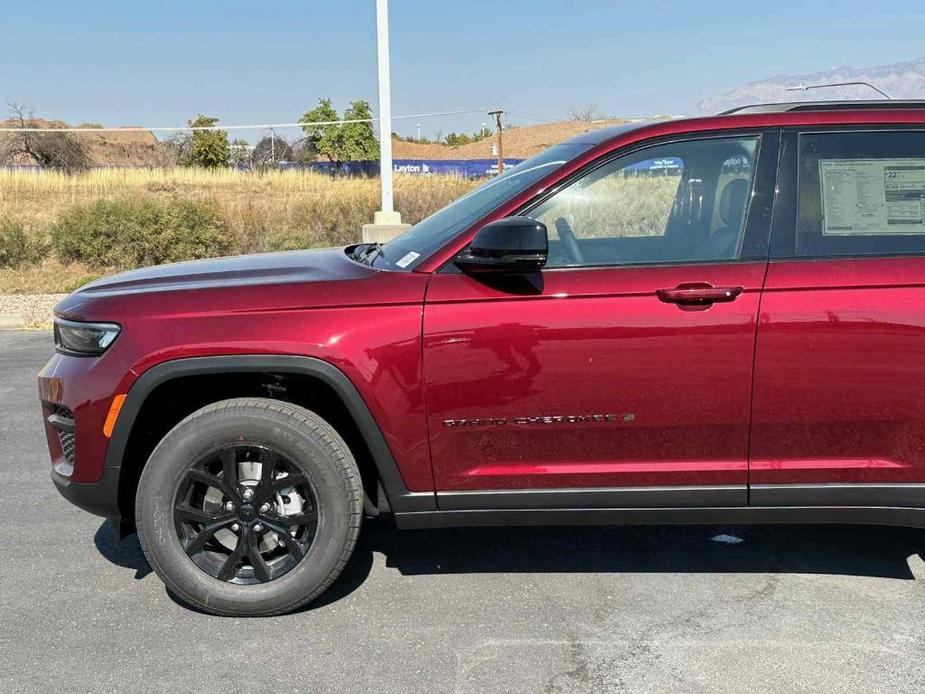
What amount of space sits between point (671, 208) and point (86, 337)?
2.38 m

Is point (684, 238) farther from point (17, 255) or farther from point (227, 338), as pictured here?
point (17, 255)

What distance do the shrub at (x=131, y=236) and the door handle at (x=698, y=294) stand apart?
44.7ft

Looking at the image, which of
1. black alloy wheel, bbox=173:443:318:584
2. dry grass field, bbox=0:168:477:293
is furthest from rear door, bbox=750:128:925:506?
dry grass field, bbox=0:168:477:293

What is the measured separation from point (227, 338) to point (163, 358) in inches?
10.0

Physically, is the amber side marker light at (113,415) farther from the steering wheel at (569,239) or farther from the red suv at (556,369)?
the steering wheel at (569,239)

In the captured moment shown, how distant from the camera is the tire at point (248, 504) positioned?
3168 mm

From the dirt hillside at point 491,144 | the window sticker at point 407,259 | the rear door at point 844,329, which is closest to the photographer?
the rear door at point 844,329

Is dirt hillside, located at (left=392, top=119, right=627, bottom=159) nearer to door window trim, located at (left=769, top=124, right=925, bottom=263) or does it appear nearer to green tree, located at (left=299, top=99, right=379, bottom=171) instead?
green tree, located at (left=299, top=99, right=379, bottom=171)

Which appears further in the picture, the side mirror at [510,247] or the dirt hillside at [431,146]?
the dirt hillside at [431,146]

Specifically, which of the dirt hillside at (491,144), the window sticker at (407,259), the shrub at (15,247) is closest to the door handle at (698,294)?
the window sticker at (407,259)

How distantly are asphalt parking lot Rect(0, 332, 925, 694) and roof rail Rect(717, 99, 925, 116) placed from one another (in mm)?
1975

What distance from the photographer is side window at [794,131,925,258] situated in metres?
3.18

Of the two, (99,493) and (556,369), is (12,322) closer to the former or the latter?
(99,493)

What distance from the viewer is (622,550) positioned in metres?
3.94
